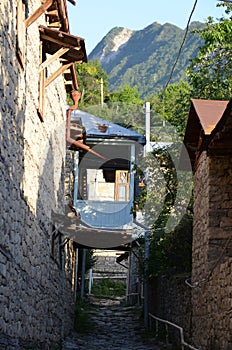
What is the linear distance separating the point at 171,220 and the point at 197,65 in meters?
5.51

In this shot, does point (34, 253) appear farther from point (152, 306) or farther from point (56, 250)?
point (152, 306)

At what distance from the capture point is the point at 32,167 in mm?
9469

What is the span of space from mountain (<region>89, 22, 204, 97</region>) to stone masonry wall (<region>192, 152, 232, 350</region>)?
92.2 m

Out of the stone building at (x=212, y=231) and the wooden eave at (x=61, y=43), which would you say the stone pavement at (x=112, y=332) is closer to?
the stone building at (x=212, y=231)

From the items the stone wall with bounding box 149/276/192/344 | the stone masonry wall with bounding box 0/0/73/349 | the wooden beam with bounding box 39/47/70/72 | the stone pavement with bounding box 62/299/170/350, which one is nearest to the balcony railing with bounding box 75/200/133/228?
the stone wall with bounding box 149/276/192/344

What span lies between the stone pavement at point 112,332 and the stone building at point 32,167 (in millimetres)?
921

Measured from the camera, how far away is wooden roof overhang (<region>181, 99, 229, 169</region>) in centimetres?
952

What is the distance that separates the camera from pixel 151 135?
22.6 meters

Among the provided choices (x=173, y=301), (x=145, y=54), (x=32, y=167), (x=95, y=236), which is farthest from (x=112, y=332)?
(x=145, y=54)

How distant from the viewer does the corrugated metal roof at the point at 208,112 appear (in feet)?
31.5

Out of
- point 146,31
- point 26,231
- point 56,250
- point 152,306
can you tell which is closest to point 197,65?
point 152,306

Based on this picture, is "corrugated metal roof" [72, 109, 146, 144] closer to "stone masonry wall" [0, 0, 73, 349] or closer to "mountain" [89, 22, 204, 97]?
"stone masonry wall" [0, 0, 73, 349]

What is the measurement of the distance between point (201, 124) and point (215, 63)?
9814 mm

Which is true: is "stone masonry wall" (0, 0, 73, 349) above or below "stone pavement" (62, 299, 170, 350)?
above
